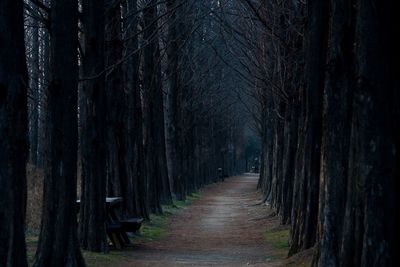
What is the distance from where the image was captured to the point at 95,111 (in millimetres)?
14172

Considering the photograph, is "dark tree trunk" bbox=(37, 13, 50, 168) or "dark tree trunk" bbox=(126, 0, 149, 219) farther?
"dark tree trunk" bbox=(126, 0, 149, 219)

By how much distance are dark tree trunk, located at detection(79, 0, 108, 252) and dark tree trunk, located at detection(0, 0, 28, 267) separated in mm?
5951

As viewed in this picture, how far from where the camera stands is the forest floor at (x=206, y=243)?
1373cm

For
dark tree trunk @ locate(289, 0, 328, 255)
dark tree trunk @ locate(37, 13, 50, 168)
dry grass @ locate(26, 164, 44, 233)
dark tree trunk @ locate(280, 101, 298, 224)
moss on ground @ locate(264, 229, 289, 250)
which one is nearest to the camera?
dark tree trunk @ locate(37, 13, 50, 168)

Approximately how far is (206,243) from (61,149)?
312 inches

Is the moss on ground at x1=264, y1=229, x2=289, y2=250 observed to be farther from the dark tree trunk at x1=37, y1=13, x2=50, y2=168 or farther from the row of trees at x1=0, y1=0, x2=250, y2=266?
the dark tree trunk at x1=37, y1=13, x2=50, y2=168

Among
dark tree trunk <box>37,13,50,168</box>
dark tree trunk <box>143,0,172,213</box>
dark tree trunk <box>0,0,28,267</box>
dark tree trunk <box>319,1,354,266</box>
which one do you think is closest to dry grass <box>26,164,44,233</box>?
dark tree trunk <box>37,13,50,168</box>

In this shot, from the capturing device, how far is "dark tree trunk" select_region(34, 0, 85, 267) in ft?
35.8

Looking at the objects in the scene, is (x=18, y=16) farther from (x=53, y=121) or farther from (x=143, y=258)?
(x=143, y=258)

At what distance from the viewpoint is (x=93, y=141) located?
1419 cm

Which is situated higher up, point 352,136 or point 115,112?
point 115,112

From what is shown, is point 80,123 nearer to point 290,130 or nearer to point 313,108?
point 313,108

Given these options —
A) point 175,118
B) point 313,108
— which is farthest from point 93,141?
point 175,118

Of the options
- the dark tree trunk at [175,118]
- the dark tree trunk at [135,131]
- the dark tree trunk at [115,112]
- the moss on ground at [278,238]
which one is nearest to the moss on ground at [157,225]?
the dark tree trunk at [135,131]
